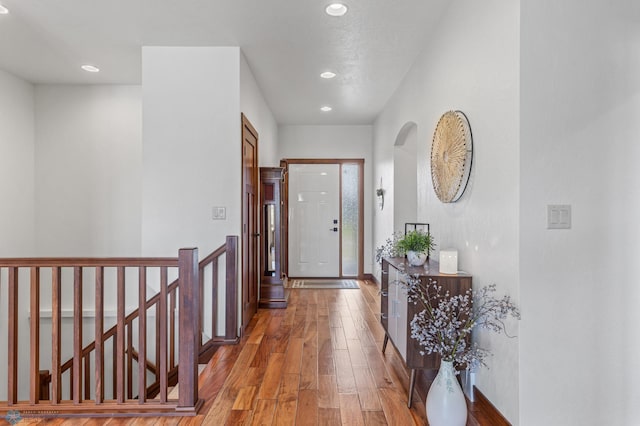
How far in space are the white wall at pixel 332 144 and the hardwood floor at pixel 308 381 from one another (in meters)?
3.31

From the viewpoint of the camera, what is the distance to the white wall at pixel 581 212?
76.5 inches

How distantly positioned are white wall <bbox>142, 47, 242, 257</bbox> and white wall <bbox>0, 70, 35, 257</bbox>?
1.91 m

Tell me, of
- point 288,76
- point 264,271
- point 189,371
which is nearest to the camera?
point 189,371

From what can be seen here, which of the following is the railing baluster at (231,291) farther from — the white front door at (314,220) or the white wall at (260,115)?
the white front door at (314,220)

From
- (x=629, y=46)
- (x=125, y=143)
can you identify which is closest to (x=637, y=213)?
A: (x=629, y=46)

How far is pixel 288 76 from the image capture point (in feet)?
14.8

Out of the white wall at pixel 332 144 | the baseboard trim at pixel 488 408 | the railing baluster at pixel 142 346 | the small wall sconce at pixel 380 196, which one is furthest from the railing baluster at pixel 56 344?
the white wall at pixel 332 144

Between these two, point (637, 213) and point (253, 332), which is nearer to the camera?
point (637, 213)

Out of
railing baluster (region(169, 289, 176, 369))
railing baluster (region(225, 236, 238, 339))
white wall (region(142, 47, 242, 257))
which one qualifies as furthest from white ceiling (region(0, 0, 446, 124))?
railing baluster (region(169, 289, 176, 369))

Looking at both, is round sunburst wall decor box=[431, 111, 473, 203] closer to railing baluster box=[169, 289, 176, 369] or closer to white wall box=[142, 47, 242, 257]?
white wall box=[142, 47, 242, 257]

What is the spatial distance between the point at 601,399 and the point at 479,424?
23.2 inches

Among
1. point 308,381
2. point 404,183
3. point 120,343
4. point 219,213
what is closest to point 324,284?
point 404,183

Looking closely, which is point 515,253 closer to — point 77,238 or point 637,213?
point 637,213

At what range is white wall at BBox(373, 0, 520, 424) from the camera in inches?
78.7
